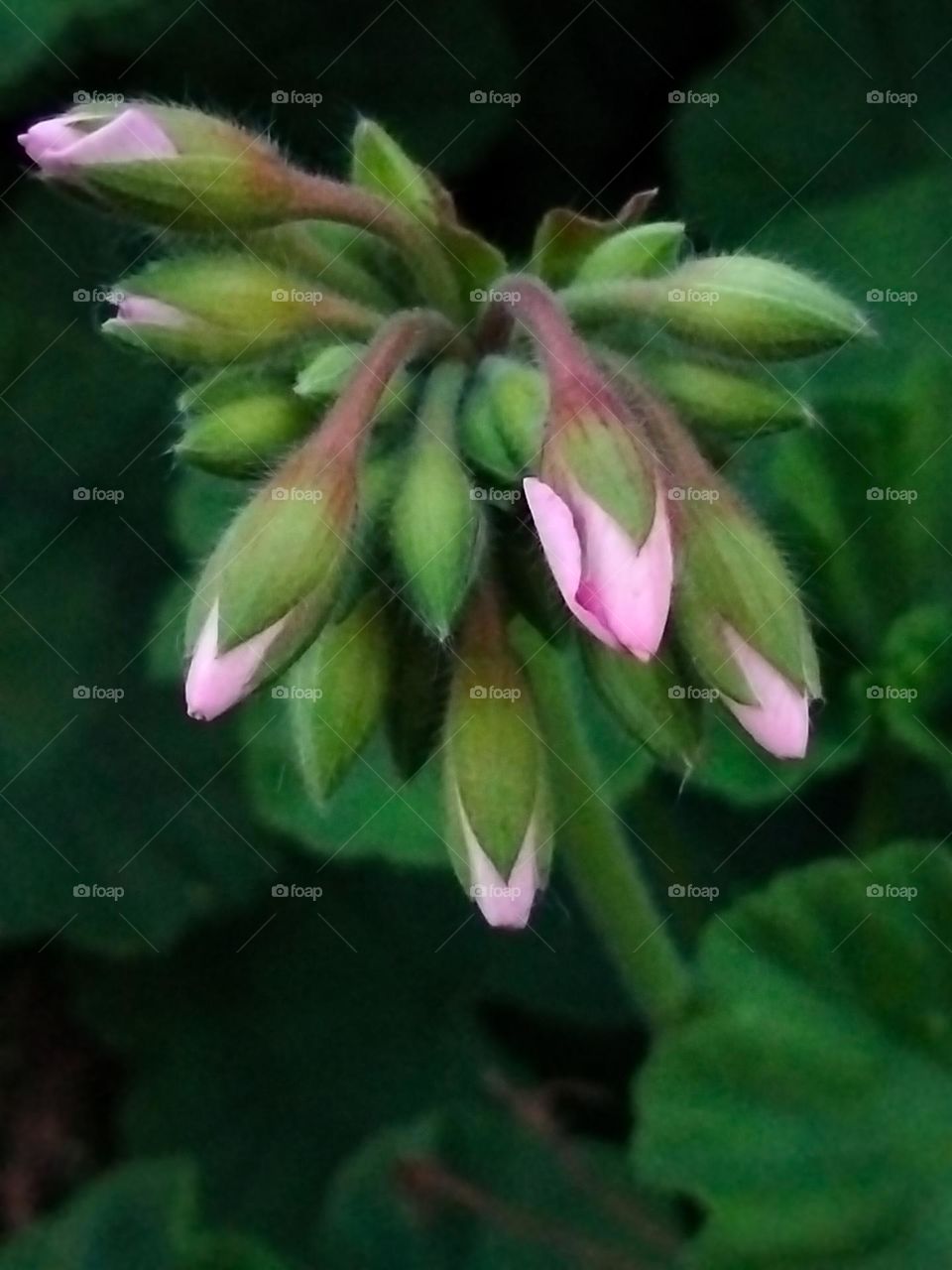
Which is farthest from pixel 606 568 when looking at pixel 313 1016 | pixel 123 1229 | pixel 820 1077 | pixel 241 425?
pixel 123 1229

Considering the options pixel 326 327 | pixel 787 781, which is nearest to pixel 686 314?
pixel 326 327

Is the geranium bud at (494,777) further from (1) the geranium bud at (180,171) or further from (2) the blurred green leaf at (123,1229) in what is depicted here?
(2) the blurred green leaf at (123,1229)

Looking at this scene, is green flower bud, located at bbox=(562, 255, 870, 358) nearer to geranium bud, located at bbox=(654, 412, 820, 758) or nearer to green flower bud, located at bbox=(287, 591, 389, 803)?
geranium bud, located at bbox=(654, 412, 820, 758)

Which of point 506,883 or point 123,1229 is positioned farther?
point 123,1229

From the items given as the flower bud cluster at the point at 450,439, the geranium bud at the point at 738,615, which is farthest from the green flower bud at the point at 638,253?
the geranium bud at the point at 738,615

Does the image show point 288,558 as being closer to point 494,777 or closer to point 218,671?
point 218,671

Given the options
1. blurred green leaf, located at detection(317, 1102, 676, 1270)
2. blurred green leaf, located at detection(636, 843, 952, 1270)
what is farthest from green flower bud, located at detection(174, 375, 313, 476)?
blurred green leaf, located at detection(317, 1102, 676, 1270)
